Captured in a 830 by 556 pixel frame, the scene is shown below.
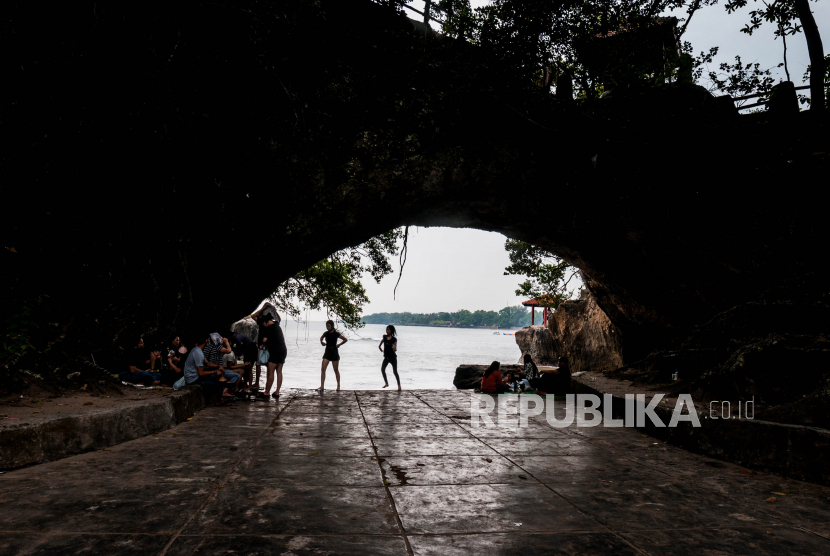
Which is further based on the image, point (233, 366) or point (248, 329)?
point (248, 329)

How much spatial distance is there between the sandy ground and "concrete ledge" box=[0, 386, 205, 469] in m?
0.12

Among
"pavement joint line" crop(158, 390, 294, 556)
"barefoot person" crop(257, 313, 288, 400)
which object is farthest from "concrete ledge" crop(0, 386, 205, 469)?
"barefoot person" crop(257, 313, 288, 400)

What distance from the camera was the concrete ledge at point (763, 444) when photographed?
4.09 meters

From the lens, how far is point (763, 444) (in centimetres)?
455

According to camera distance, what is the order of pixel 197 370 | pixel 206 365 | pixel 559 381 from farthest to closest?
pixel 559 381 < pixel 206 365 < pixel 197 370

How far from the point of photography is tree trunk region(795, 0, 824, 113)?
8.10 m

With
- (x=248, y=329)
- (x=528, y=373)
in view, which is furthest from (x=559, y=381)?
(x=248, y=329)

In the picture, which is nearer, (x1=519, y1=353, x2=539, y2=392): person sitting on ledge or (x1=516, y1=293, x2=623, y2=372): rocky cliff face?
(x1=519, y1=353, x2=539, y2=392): person sitting on ledge

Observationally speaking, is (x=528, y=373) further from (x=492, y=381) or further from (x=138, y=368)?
(x=138, y=368)

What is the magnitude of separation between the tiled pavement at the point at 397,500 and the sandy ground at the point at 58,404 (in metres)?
0.59

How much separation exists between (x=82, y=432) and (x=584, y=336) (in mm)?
21915

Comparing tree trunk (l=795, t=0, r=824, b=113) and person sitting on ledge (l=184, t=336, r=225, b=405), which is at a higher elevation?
tree trunk (l=795, t=0, r=824, b=113)

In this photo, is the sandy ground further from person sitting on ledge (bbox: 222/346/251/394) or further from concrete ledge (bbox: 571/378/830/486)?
concrete ledge (bbox: 571/378/830/486)

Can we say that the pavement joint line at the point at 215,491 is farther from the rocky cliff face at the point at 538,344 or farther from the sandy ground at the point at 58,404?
the rocky cliff face at the point at 538,344
